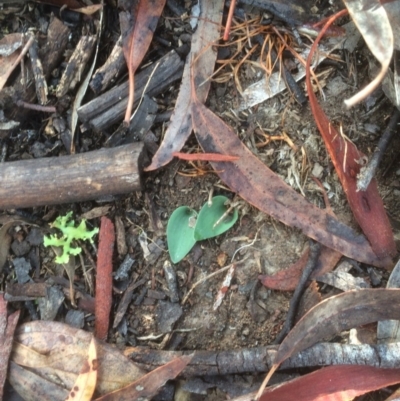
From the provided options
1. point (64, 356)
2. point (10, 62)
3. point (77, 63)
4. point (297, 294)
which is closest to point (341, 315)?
point (297, 294)

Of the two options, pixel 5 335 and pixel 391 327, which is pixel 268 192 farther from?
pixel 5 335

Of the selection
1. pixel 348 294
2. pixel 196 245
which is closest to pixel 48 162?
pixel 196 245

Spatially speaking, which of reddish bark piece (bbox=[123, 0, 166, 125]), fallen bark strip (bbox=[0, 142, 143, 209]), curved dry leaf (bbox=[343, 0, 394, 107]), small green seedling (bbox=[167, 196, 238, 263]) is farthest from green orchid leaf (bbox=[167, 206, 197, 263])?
curved dry leaf (bbox=[343, 0, 394, 107])

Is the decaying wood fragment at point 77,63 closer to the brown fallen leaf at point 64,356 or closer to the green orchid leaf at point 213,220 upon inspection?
the green orchid leaf at point 213,220

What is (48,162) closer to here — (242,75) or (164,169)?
(164,169)

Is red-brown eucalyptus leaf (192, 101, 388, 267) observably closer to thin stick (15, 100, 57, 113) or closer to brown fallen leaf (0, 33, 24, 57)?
thin stick (15, 100, 57, 113)

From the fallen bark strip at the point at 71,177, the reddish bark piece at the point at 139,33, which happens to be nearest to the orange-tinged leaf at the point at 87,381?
the fallen bark strip at the point at 71,177
